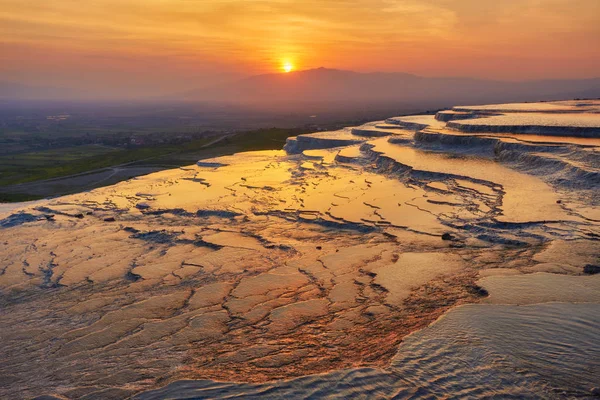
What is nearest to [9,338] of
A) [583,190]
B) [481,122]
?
[583,190]

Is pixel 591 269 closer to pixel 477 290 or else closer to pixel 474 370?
pixel 477 290

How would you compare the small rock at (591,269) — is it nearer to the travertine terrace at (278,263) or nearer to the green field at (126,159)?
the travertine terrace at (278,263)

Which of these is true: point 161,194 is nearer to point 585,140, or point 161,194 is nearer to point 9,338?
point 9,338

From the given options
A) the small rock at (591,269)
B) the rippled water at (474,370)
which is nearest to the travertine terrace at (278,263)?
the small rock at (591,269)

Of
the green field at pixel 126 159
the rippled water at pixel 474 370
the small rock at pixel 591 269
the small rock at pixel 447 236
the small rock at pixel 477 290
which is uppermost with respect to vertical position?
the green field at pixel 126 159

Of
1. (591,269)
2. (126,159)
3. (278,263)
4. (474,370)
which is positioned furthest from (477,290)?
(126,159)

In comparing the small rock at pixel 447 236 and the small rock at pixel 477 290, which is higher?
the small rock at pixel 447 236

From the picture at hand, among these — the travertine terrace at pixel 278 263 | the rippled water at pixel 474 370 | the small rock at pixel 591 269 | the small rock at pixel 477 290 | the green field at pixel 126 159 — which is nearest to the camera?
the rippled water at pixel 474 370

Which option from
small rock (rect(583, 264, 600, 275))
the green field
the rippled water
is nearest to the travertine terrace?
small rock (rect(583, 264, 600, 275))
